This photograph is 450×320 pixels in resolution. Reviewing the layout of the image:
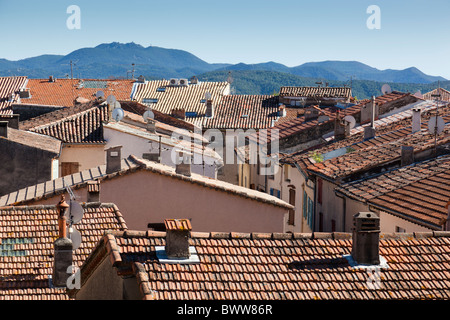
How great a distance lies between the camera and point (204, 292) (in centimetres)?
1002

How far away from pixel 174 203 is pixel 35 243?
414 centimetres

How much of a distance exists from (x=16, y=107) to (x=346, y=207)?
3009cm

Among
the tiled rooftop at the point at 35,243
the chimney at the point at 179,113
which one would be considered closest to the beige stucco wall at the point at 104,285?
the tiled rooftop at the point at 35,243

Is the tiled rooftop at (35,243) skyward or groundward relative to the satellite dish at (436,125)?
groundward

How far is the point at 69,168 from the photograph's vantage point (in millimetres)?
31781

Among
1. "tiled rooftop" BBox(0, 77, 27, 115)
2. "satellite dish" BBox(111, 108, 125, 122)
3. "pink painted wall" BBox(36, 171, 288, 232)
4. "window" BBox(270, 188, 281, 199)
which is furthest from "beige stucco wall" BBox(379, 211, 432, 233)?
"tiled rooftop" BBox(0, 77, 27, 115)

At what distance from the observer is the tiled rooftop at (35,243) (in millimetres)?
15734

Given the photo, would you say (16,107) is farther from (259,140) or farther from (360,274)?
(360,274)

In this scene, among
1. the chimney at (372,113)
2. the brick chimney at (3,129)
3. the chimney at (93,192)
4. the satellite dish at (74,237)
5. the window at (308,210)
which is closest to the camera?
the satellite dish at (74,237)

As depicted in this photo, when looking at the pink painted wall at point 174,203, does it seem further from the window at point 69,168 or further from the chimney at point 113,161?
the window at point 69,168

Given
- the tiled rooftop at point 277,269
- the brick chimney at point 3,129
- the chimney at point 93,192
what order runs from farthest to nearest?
the brick chimney at point 3,129 < the chimney at point 93,192 < the tiled rooftop at point 277,269

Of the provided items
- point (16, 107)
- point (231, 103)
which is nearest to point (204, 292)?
point (16, 107)

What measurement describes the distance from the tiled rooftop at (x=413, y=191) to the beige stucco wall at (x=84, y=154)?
40.8ft
